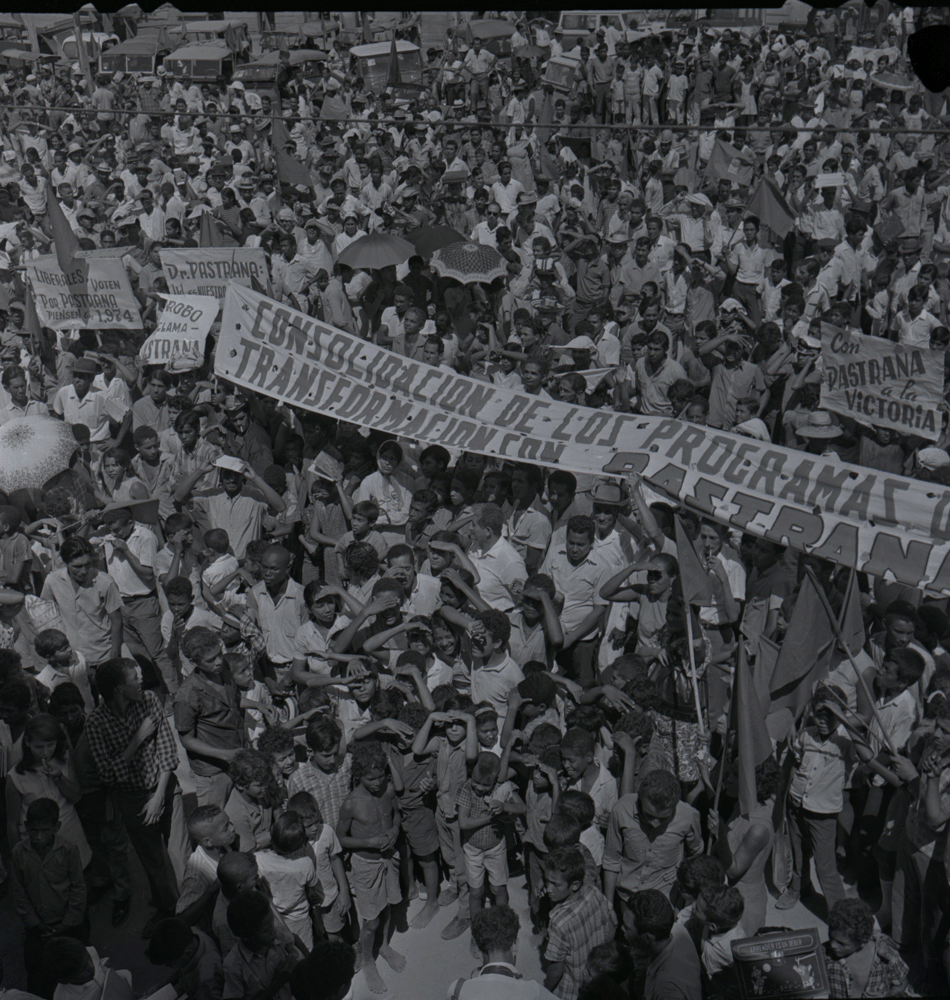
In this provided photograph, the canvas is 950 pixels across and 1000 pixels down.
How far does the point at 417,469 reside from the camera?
9.45 m

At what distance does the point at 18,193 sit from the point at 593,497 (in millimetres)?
15139

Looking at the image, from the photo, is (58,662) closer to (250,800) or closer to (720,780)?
(250,800)

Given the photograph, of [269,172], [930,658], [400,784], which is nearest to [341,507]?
[400,784]

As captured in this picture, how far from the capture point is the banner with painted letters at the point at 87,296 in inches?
469

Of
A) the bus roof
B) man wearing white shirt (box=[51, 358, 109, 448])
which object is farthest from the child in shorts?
the bus roof

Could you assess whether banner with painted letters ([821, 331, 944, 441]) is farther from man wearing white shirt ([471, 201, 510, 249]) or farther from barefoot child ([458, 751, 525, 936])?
man wearing white shirt ([471, 201, 510, 249])

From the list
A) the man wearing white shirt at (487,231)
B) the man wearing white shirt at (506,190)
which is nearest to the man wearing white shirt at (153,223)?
the man wearing white shirt at (487,231)

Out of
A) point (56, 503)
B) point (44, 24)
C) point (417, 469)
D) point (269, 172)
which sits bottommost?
point (44, 24)

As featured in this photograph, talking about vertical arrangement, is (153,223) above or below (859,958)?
below

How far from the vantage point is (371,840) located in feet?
19.0

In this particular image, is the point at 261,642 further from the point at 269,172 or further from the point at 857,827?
the point at 269,172

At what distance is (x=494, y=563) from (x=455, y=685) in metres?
1.01

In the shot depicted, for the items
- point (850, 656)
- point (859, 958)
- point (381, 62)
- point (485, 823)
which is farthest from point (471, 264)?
point (381, 62)

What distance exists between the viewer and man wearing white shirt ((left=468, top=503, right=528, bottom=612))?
24.5ft
